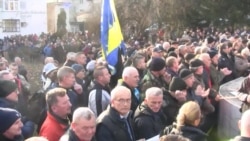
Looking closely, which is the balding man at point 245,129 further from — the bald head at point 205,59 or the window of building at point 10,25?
the window of building at point 10,25

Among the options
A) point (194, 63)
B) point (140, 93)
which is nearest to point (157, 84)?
point (140, 93)

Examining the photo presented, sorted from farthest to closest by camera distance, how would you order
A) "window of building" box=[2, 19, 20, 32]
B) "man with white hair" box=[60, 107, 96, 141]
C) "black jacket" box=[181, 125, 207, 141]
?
"window of building" box=[2, 19, 20, 32] → "black jacket" box=[181, 125, 207, 141] → "man with white hair" box=[60, 107, 96, 141]

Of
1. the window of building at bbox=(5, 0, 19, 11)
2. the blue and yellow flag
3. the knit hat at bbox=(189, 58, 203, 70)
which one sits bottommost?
the window of building at bbox=(5, 0, 19, 11)

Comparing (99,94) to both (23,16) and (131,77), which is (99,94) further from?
(23,16)

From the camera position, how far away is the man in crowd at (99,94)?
6594 millimetres

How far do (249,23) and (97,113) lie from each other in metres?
30.7

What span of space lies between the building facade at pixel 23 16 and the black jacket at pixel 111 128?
57.7 metres

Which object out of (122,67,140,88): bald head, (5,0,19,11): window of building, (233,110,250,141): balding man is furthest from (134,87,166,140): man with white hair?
(5,0,19,11): window of building

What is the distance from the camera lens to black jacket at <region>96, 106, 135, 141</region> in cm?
528

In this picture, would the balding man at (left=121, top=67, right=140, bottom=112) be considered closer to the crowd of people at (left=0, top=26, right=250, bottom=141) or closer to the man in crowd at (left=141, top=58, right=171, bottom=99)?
the crowd of people at (left=0, top=26, right=250, bottom=141)

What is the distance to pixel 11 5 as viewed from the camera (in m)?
62.7

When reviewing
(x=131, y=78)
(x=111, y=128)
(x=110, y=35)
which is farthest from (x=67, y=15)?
(x=111, y=128)

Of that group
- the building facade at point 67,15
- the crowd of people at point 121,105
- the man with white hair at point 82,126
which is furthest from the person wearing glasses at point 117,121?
the building facade at point 67,15

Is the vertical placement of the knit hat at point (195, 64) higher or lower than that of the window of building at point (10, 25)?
higher
